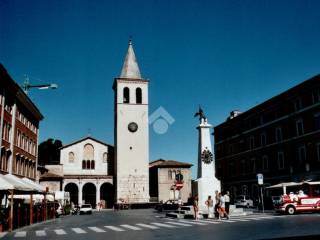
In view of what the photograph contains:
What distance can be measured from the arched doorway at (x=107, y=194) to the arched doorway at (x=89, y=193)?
51.6 inches

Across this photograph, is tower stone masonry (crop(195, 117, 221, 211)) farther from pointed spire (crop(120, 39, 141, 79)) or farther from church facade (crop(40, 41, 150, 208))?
pointed spire (crop(120, 39, 141, 79))

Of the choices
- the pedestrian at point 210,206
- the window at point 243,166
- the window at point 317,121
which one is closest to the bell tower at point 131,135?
the window at point 243,166

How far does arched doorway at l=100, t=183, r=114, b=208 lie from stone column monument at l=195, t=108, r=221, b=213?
41.2 metres

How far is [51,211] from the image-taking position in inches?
1359

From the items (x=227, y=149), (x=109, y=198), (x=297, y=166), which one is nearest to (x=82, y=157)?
(x=109, y=198)

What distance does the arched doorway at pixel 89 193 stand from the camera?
64.6 meters

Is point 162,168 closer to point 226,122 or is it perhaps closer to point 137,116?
point 137,116

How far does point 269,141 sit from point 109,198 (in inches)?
1217

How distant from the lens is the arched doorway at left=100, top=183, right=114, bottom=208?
6519 centimetres

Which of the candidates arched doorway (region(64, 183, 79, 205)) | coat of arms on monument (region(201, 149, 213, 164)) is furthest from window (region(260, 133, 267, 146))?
arched doorway (region(64, 183, 79, 205))

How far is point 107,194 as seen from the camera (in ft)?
215

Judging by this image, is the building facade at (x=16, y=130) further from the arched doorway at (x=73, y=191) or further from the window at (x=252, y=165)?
the window at (x=252, y=165)

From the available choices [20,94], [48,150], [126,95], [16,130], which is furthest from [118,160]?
[48,150]

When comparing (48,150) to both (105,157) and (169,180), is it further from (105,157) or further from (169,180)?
(169,180)
